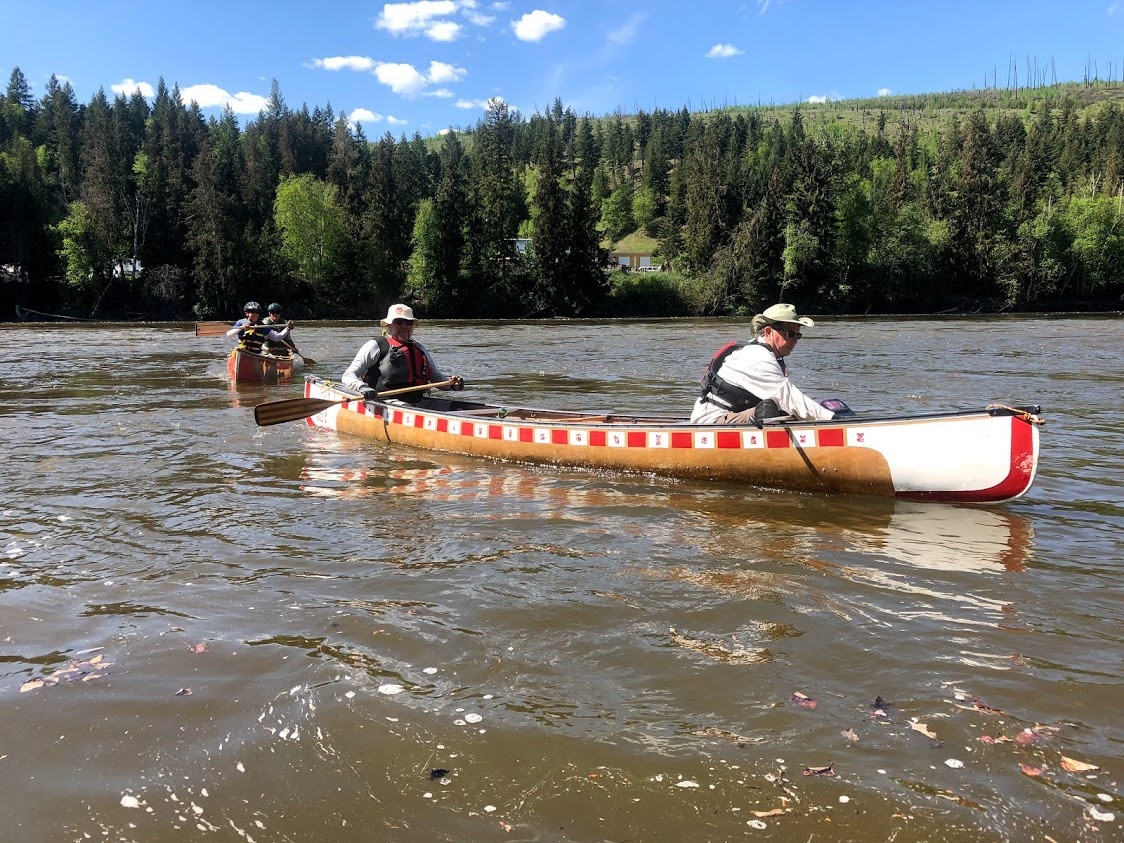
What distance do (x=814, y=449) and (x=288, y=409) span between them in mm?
7272

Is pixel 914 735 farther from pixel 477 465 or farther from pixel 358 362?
pixel 358 362

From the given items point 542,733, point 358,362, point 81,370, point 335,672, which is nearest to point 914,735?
point 542,733

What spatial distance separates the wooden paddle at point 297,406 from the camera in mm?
10641

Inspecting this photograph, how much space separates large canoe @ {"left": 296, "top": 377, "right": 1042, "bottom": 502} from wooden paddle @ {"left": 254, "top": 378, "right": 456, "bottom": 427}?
0.96 metres

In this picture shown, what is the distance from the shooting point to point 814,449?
24.8 feet

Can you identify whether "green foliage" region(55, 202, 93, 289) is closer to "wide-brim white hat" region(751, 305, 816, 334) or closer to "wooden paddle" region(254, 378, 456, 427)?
"wooden paddle" region(254, 378, 456, 427)

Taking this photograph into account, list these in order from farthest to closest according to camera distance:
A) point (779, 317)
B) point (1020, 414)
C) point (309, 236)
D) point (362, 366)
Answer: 1. point (309, 236)
2. point (362, 366)
3. point (779, 317)
4. point (1020, 414)

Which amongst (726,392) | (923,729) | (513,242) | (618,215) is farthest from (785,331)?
(618,215)

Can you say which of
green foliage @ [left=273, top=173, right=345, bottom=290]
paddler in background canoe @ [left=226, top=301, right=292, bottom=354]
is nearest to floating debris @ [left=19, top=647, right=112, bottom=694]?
paddler in background canoe @ [left=226, top=301, right=292, bottom=354]

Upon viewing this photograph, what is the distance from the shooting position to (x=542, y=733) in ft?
11.6

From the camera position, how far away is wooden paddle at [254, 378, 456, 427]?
10641 mm

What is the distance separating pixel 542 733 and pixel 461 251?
62432 mm

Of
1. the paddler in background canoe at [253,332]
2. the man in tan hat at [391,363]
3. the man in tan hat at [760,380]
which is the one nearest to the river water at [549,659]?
the man in tan hat at [760,380]

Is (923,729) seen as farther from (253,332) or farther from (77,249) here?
(77,249)
